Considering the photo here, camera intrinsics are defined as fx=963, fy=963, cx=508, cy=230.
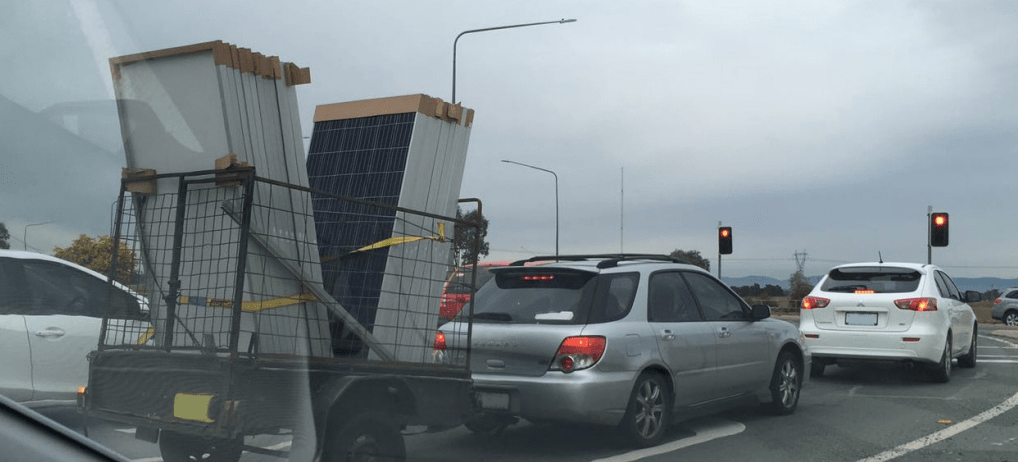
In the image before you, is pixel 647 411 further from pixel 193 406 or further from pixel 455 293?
pixel 193 406

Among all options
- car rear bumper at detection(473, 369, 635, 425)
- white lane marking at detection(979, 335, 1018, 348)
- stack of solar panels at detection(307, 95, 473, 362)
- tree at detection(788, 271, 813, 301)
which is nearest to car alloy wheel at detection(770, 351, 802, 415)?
car rear bumper at detection(473, 369, 635, 425)

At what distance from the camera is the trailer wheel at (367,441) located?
4.38 metres

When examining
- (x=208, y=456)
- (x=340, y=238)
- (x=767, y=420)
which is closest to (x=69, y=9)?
(x=208, y=456)

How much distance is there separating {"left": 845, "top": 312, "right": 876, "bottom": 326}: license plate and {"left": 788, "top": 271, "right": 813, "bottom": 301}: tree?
107 ft

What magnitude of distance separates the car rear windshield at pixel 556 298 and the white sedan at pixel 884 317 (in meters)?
4.99

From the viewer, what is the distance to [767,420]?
8680mm

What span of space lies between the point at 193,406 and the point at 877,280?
404 inches

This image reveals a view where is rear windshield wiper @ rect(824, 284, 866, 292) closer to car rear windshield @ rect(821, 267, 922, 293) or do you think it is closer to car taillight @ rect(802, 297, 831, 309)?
car rear windshield @ rect(821, 267, 922, 293)

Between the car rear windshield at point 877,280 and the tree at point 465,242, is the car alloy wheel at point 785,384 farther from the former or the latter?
the tree at point 465,242

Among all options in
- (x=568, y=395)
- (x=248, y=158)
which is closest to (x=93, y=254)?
(x=248, y=158)

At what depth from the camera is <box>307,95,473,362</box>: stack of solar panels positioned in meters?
4.84

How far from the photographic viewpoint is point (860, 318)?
39.2ft

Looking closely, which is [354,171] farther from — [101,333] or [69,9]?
[69,9]

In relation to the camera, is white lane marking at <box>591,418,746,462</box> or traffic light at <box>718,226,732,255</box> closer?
white lane marking at <box>591,418,746,462</box>
